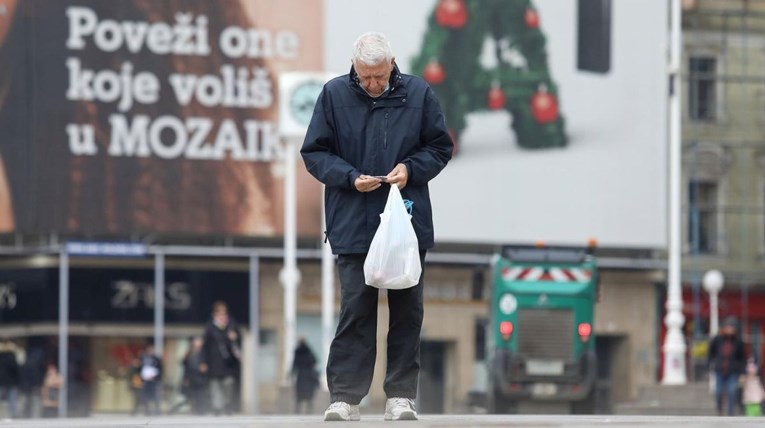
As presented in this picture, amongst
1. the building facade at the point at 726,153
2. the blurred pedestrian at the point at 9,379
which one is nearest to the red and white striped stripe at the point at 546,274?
the blurred pedestrian at the point at 9,379

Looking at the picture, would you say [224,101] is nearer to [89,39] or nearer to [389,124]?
[89,39]

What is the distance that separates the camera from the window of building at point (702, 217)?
185ft

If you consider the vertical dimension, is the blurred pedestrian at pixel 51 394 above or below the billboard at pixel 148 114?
below

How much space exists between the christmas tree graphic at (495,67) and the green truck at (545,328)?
2278 centimetres

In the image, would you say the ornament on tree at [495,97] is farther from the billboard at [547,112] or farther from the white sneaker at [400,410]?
the white sneaker at [400,410]

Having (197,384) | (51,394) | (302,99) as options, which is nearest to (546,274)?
(197,384)

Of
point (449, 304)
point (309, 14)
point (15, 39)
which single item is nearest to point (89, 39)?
point (15, 39)

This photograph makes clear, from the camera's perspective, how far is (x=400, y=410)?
11.2 m

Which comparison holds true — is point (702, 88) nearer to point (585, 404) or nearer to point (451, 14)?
point (451, 14)

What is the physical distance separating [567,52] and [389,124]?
45162mm

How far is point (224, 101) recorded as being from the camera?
53.4 metres

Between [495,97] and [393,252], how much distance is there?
44848 mm

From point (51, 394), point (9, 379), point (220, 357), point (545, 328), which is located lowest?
point (51, 394)

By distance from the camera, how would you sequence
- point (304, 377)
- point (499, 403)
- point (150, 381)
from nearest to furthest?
point (499, 403), point (304, 377), point (150, 381)
